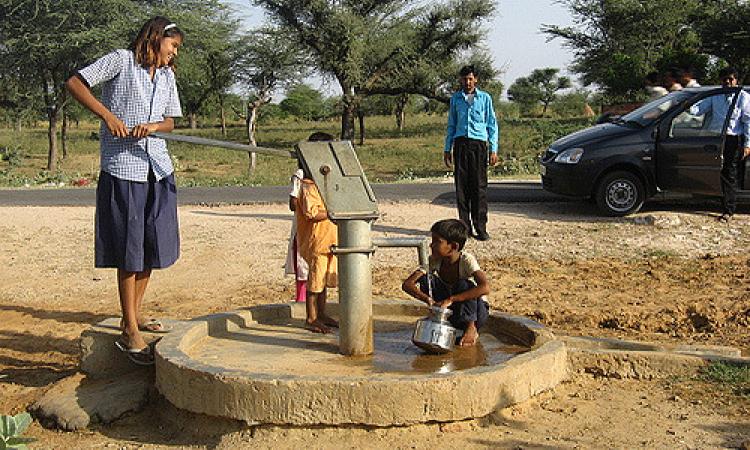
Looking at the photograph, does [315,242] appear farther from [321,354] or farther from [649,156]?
[649,156]

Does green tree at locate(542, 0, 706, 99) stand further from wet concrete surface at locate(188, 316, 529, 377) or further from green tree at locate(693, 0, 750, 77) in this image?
wet concrete surface at locate(188, 316, 529, 377)

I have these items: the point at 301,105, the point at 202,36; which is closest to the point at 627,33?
the point at 202,36

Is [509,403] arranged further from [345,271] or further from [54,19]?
[54,19]

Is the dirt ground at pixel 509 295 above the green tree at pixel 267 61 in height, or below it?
below

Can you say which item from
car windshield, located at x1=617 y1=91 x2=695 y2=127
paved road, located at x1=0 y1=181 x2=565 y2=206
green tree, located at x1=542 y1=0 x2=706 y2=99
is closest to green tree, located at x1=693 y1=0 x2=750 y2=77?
green tree, located at x1=542 y1=0 x2=706 y2=99

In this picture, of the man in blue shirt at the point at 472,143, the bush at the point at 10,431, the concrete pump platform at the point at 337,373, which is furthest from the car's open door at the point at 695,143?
the bush at the point at 10,431

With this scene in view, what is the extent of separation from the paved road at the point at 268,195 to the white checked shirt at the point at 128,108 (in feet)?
25.5

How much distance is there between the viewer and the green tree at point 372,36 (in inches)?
1337

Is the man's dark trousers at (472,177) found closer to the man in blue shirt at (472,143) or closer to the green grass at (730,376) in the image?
the man in blue shirt at (472,143)

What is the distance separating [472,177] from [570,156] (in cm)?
230

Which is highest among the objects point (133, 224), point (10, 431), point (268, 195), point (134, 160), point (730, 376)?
point (134, 160)

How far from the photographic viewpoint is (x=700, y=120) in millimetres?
10719

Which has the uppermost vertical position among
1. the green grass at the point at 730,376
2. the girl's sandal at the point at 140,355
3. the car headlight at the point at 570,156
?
the car headlight at the point at 570,156

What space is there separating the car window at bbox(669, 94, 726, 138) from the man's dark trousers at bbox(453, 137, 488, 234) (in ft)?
8.94
